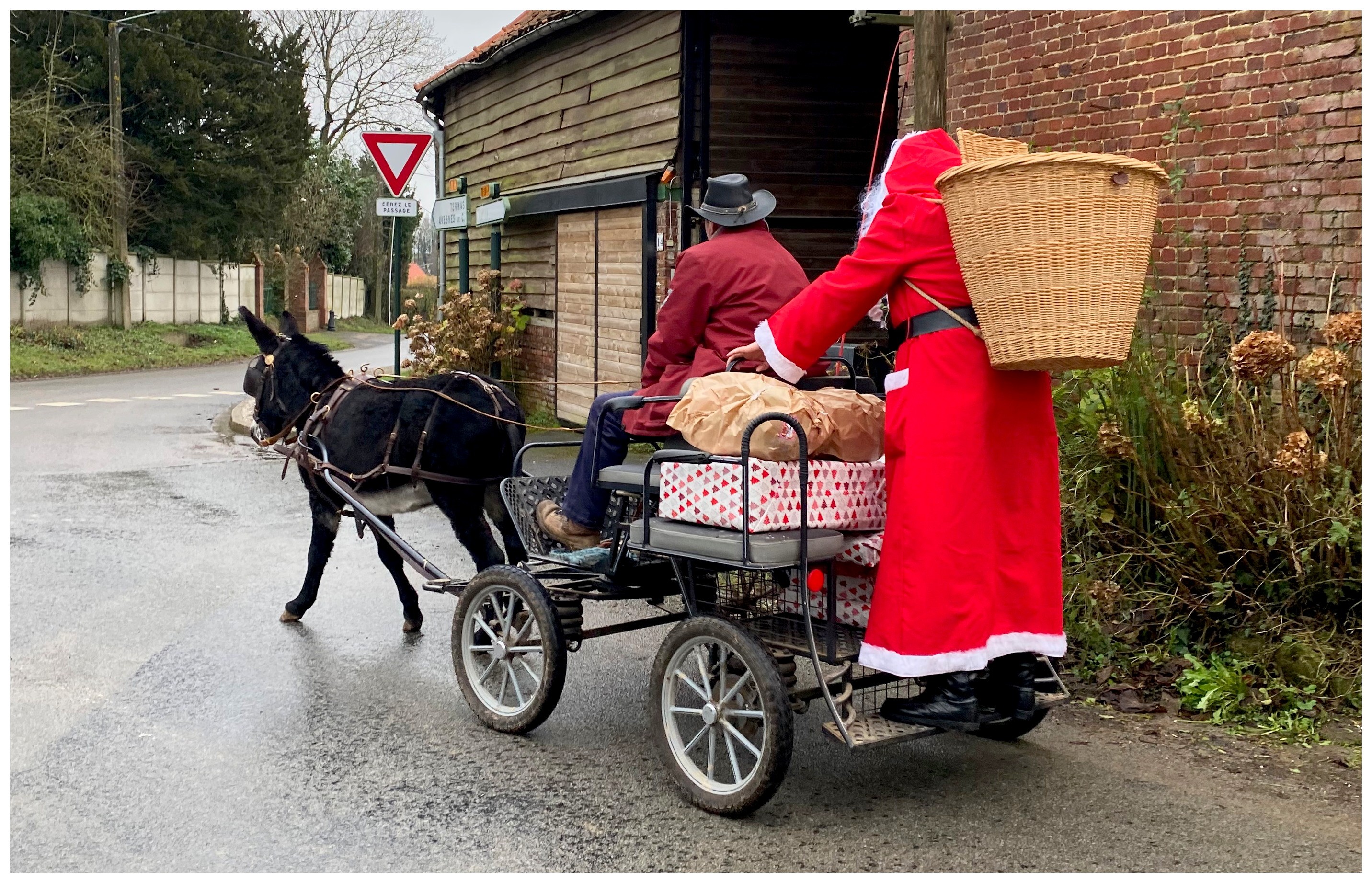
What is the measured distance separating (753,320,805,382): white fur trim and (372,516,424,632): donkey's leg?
3091mm

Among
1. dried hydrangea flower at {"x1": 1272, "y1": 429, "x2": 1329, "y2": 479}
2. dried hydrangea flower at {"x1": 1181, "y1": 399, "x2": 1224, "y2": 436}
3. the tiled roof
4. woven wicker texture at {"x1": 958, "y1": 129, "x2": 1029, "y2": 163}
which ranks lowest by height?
dried hydrangea flower at {"x1": 1272, "y1": 429, "x2": 1329, "y2": 479}

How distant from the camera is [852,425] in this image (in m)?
4.62

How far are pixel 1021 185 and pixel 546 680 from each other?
2.63 metres

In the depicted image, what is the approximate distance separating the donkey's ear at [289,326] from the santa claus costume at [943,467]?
391 cm

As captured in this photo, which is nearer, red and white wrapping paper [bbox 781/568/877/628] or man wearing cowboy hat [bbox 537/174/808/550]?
red and white wrapping paper [bbox 781/568/877/628]

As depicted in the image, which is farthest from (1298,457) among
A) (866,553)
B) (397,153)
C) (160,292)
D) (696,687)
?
(160,292)

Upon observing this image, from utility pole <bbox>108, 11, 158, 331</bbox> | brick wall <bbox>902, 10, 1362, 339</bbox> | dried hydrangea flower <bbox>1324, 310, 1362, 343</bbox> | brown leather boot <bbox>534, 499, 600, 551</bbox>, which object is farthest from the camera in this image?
utility pole <bbox>108, 11, 158, 331</bbox>

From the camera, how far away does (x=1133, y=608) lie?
6305 millimetres

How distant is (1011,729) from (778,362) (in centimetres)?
178

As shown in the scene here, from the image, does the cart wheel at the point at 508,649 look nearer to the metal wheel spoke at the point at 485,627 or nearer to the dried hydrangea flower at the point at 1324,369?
the metal wheel spoke at the point at 485,627

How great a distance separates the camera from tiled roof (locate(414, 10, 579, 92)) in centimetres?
1506

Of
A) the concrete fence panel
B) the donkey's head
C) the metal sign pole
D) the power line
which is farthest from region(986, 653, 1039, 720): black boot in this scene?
the concrete fence panel

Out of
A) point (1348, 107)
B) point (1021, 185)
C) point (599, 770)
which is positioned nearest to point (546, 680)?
point (599, 770)

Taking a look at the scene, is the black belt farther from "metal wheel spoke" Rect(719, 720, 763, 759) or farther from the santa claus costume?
→ "metal wheel spoke" Rect(719, 720, 763, 759)
